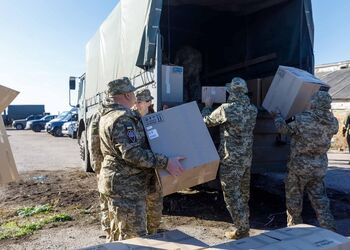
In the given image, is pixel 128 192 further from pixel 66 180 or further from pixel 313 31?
pixel 66 180

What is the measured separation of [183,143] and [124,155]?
517 millimetres

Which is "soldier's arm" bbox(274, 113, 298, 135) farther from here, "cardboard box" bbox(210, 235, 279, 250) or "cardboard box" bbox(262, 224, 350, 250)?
"cardboard box" bbox(210, 235, 279, 250)

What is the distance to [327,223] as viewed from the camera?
4.07m

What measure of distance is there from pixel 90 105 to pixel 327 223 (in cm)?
540

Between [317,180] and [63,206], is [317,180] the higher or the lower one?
the higher one

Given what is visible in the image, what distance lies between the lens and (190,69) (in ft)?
21.6

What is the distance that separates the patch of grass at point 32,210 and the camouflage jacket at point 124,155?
2969 millimetres

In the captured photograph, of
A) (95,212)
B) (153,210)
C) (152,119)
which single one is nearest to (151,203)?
(153,210)

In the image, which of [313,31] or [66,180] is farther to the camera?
[66,180]

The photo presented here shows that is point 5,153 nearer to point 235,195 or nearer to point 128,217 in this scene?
point 128,217

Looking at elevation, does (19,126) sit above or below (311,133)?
above

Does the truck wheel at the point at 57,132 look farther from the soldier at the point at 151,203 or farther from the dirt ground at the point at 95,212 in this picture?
the soldier at the point at 151,203

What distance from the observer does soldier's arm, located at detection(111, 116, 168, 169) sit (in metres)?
2.74

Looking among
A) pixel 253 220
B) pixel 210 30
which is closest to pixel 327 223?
pixel 253 220
